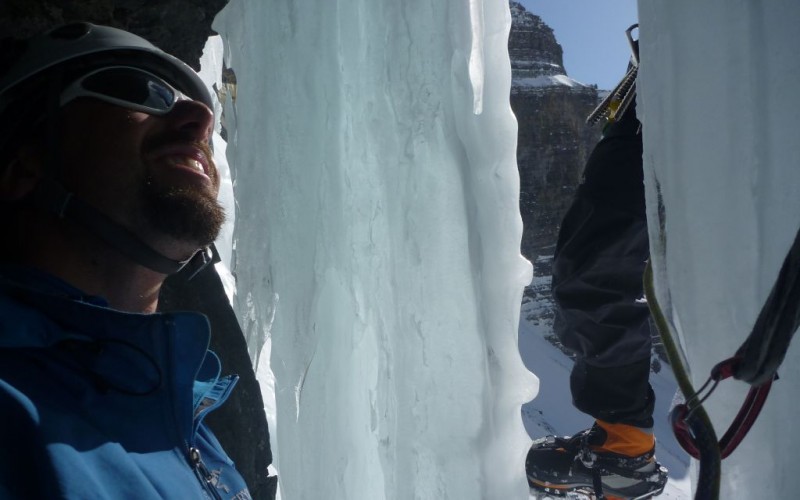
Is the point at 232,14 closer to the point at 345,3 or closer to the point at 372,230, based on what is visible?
the point at 345,3

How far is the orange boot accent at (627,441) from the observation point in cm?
176

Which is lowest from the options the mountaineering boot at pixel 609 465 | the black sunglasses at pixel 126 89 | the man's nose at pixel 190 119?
the mountaineering boot at pixel 609 465

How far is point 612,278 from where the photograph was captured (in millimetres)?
1717

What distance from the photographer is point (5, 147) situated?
1213 millimetres

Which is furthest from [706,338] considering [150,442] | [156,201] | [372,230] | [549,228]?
[549,228]

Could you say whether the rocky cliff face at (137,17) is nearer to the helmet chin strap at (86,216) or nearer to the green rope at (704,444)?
the helmet chin strap at (86,216)

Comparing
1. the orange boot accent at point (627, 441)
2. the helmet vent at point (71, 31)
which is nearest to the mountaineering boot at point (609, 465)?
the orange boot accent at point (627, 441)

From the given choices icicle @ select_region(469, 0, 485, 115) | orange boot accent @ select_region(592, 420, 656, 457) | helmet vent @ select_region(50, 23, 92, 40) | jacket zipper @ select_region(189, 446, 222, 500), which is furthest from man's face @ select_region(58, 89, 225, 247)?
orange boot accent @ select_region(592, 420, 656, 457)

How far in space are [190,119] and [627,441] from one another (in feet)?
4.90

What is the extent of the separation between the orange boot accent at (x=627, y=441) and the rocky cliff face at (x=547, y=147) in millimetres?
25089

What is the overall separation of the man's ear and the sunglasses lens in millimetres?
177

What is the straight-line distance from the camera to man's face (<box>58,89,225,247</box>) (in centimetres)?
117

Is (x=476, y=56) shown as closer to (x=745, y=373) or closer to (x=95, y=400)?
(x=745, y=373)

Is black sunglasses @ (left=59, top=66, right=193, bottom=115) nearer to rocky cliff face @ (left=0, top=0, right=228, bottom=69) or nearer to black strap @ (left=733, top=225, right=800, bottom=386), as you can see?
rocky cliff face @ (left=0, top=0, right=228, bottom=69)
